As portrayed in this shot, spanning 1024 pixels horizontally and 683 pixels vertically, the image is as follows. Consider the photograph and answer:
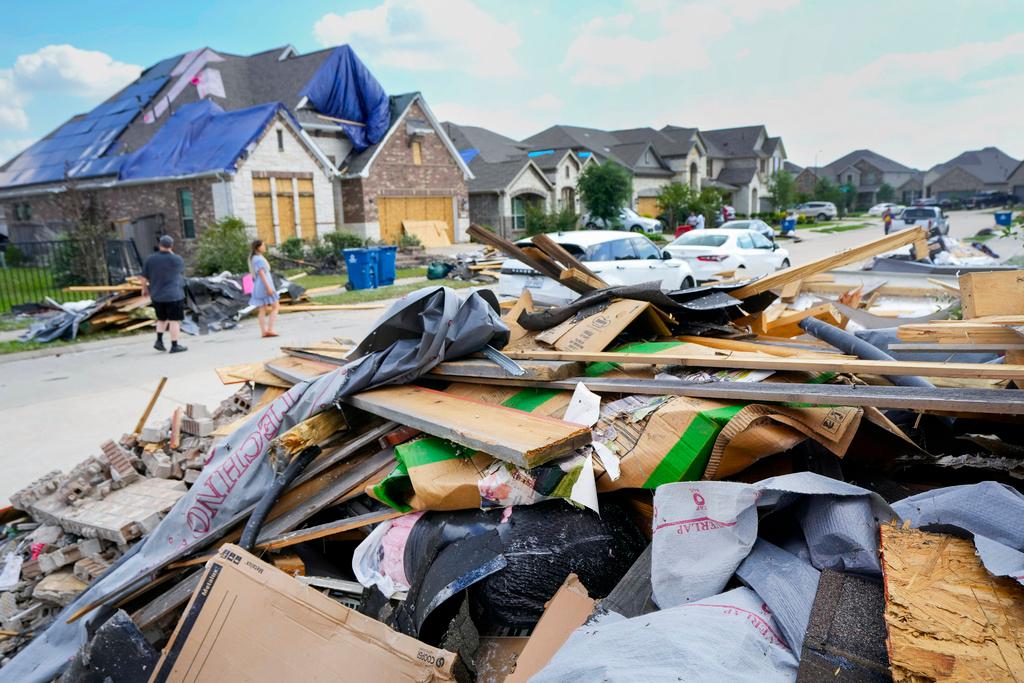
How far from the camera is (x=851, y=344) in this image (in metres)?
4.28

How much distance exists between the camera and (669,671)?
5.63ft

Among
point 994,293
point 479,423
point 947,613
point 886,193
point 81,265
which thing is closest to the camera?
point 947,613

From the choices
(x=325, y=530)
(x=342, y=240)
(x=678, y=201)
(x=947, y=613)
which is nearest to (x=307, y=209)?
(x=342, y=240)

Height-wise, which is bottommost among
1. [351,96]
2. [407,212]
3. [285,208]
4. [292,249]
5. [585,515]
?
[585,515]

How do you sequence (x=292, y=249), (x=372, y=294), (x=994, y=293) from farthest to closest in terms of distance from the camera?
(x=292, y=249) < (x=372, y=294) < (x=994, y=293)

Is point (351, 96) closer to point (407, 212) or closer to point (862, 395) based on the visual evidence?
point (407, 212)

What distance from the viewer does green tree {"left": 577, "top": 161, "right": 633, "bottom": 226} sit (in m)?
32.4

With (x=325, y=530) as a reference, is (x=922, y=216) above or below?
above

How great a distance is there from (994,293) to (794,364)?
173 cm

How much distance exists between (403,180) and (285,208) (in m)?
6.33

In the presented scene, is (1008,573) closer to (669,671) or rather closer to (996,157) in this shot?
(669,671)

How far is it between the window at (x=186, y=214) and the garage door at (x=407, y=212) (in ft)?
24.7

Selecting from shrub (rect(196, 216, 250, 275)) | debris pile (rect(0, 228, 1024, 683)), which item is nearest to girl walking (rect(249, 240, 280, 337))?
debris pile (rect(0, 228, 1024, 683))

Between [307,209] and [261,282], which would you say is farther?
[307,209]
